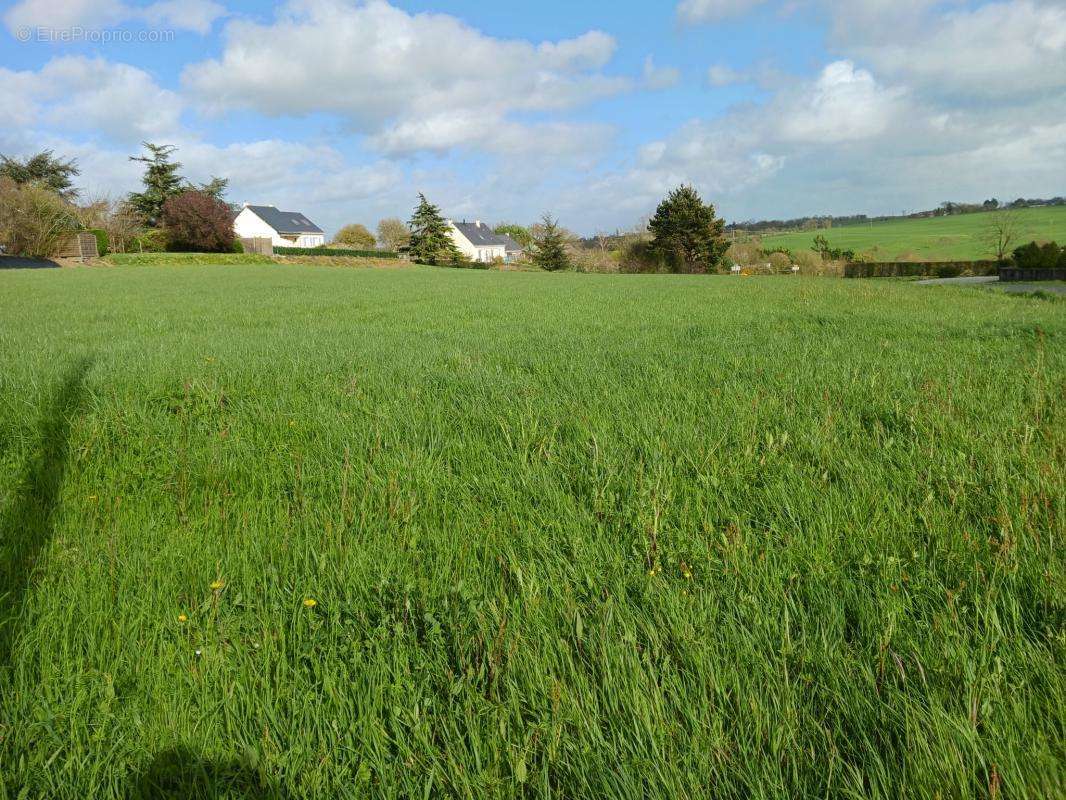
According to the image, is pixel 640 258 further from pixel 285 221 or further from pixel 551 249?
pixel 285 221

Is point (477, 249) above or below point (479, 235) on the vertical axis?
below

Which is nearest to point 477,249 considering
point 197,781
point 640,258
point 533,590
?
point 640,258

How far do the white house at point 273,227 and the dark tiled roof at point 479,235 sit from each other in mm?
24730

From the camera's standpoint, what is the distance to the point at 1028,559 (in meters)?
1.90

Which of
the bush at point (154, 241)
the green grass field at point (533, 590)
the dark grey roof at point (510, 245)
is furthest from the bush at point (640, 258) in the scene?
the dark grey roof at point (510, 245)

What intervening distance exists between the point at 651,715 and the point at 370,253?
210 ft

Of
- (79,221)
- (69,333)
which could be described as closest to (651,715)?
(69,333)

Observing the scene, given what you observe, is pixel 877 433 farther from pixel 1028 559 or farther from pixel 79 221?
pixel 79 221

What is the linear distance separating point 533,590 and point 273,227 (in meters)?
93.0

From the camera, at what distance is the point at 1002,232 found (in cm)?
4191

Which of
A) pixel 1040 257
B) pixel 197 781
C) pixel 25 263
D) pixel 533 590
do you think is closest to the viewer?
pixel 197 781

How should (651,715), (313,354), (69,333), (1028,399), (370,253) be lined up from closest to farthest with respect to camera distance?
(651,715) < (1028,399) < (313,354) < (69,333) < (370,253)

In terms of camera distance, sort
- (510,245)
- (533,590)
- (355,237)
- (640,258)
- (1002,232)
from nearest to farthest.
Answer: (533,590)
(1002,232)
(640,258)
(355,237)
(510,245)

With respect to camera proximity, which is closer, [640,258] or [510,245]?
[640,258]
